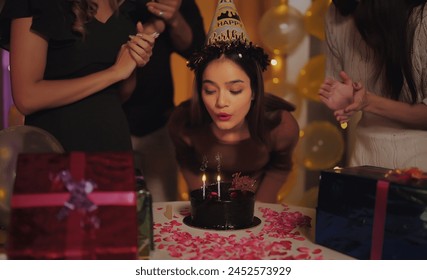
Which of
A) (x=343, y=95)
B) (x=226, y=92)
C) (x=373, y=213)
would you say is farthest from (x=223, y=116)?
(x=373, y=213)

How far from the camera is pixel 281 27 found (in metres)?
1.91

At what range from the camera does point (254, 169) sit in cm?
178

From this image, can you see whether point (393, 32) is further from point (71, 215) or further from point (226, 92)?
point (71, 215)

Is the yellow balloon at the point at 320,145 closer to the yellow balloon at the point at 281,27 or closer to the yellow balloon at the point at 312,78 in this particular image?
the yellow balloon at the point at 312,78

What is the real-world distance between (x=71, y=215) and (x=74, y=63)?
614 mm

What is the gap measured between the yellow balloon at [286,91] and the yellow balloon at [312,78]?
0.03 m

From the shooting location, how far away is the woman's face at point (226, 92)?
5.16ft

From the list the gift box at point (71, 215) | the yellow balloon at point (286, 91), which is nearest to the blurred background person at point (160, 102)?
the yellow balloon at point (286, 91)

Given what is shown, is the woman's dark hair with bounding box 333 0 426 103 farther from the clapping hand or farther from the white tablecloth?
the white tablecloth

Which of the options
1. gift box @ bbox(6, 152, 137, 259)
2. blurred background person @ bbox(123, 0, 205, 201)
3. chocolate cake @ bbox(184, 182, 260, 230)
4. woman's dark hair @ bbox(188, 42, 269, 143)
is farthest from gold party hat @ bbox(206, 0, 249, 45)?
gift box @ bbox(6, 152, 137, 259)

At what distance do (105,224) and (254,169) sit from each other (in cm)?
91

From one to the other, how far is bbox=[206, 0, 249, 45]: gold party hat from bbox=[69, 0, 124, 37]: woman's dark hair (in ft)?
1.24
